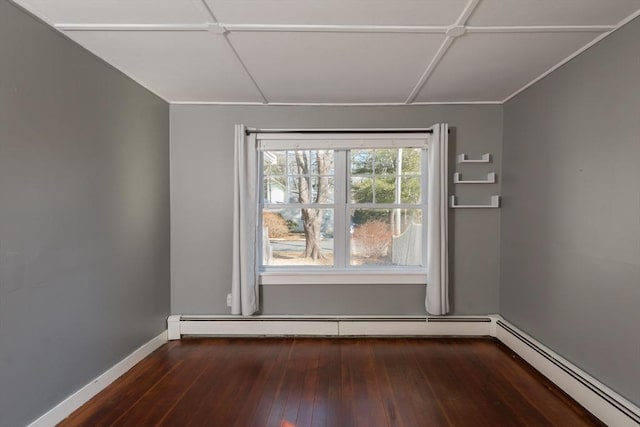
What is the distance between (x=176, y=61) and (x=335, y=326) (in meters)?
2.62

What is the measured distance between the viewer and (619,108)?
1.69m

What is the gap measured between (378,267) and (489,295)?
111 centimetres

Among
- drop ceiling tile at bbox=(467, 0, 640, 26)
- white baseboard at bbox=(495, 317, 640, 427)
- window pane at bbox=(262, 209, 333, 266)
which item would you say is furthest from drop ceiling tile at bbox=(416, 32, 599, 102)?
white baseboard at bbox=(495, 317, 640, 427)

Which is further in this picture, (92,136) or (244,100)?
(244,100)

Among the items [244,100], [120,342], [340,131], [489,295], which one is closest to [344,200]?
[340,131]

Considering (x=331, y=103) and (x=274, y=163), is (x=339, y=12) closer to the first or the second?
(x=331, y=103)

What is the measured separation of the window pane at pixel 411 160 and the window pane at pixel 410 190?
0.07 metres

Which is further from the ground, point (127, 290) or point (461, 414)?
point (127, 290)

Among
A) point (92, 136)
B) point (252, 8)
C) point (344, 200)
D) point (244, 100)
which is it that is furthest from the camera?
point (344, 200)

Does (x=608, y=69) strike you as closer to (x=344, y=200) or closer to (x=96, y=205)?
(x=344, y=200)

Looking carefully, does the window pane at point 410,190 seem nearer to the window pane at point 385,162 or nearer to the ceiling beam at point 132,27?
the window pane at point 385,162

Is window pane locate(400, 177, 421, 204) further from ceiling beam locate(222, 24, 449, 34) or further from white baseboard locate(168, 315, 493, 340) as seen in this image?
ceiling beam locate(222, 24, 449, 34)

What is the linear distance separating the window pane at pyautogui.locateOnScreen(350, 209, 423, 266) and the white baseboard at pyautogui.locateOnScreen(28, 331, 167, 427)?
204 centimetres

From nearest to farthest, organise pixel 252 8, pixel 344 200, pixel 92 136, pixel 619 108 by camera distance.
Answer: pixel 252 8 → pixel 619 108 → pixel 92 136 → pixel 344 200
